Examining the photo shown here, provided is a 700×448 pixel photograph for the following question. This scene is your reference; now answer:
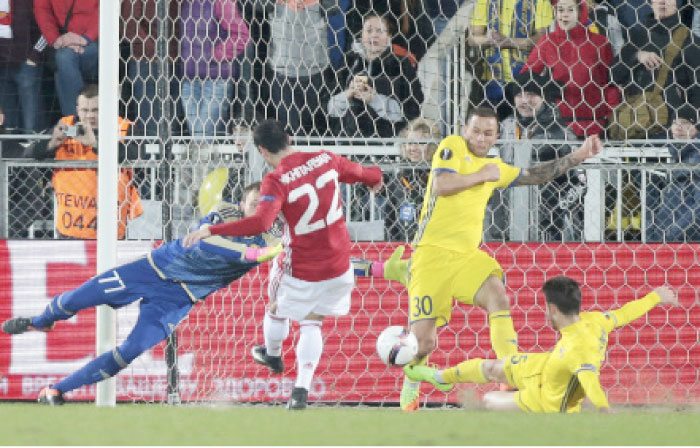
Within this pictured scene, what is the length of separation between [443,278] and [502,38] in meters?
2.36

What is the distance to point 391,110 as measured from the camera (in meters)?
7.91

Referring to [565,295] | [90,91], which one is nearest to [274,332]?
[565,295]

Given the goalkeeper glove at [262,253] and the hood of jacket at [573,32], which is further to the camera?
the hood of jacket at [573,32]

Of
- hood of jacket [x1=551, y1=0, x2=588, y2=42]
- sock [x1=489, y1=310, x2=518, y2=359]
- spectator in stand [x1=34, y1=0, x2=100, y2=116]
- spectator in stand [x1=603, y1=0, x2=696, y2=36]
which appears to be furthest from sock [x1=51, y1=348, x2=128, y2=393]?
spectator in stand [x1=603, y1=0, x2=696, y2=36]

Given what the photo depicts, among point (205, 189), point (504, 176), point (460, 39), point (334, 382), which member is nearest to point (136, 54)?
point (205, 189)

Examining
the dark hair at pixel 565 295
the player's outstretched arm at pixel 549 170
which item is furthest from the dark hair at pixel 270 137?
the dark hair at pixel 565 295

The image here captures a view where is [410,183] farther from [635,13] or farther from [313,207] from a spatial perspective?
[635,13]

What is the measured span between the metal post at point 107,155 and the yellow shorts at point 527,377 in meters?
1.98

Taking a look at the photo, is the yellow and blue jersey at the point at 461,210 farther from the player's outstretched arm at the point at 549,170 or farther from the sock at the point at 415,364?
the sock at the point at 415,364

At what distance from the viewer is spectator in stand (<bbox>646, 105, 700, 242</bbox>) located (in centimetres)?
716

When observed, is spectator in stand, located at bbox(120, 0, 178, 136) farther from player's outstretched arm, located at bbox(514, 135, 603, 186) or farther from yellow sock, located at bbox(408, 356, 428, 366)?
player's outstretched arm, located at bbox(514, 135, 603, 186)

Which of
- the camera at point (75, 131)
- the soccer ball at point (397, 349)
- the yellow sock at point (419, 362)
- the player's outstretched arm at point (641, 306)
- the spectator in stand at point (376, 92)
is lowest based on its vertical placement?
the yellow sock at point (419, 362)

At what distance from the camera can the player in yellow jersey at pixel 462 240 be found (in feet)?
20.0

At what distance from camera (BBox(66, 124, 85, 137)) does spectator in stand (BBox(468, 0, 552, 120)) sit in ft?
8.21
